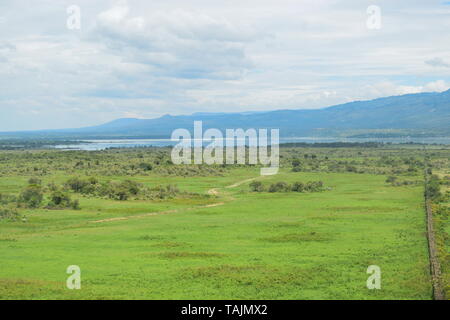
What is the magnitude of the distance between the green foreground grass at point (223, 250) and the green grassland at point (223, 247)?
68 mm

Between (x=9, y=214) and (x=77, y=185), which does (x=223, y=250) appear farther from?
(x=77, y=185)

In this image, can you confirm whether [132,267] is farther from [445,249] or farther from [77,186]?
[77,186]

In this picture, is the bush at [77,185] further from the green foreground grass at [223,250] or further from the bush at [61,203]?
the bush at [61,203]

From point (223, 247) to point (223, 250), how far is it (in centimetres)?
94

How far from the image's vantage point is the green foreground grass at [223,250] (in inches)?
1160

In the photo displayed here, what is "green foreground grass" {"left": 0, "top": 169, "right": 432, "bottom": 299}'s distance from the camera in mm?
29453

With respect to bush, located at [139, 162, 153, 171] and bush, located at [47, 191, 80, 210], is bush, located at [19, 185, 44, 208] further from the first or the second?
bush, located at [139, 162, 153, 171]

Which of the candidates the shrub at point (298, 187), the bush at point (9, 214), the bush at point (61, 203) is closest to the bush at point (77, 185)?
the bush at point (61, 203)

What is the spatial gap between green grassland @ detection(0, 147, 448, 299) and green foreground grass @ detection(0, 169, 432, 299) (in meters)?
0.07

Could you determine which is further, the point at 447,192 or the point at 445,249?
the point at 447,192

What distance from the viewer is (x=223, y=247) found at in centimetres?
3969
